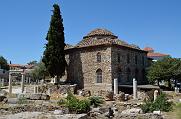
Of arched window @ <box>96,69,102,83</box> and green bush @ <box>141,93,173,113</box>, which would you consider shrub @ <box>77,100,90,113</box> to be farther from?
arched window @ <box>96,69,102,83</box>

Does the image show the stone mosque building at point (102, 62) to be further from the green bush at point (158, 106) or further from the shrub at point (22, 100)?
the green bush at point (158, 106)

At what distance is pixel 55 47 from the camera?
41156 mm

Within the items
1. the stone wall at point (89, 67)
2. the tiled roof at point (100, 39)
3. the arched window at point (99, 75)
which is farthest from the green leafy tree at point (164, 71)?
the arched window at point (99, 75)

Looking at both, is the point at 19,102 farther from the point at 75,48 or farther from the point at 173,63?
the point at 173,63

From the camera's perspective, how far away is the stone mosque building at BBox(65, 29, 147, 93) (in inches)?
1582

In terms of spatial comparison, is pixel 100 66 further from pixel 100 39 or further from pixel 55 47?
pixel 55 47

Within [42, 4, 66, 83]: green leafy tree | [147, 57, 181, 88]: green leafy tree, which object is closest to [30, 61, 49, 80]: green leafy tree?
[42, 4, 66, 83]: green leafy tree

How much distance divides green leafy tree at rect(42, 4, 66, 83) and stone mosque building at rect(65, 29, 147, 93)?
297 cm

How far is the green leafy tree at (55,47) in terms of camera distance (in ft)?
134

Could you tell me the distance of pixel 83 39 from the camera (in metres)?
46.7

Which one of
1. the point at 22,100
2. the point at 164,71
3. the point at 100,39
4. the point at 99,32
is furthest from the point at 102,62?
the point at 22,100

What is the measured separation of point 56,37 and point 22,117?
29188 millimetres

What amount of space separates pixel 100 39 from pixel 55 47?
6134mm

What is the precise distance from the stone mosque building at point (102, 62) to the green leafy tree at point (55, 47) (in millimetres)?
2968
